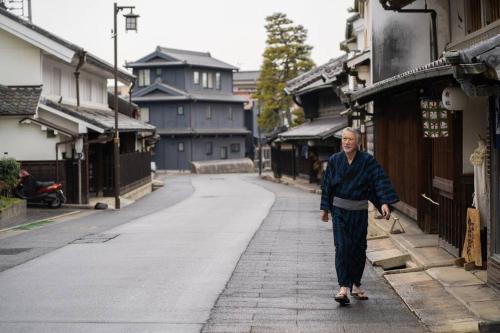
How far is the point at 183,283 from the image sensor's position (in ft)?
33.7

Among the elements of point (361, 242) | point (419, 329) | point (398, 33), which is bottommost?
point (419, 329)

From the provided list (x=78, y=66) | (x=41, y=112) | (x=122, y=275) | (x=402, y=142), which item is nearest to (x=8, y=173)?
(x=41, y=112)

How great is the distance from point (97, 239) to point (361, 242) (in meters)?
8.94

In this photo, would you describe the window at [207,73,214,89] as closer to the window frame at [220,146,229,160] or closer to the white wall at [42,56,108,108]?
the window frame at [220,146,229,160]

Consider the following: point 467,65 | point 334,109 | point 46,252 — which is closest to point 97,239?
point 46,252

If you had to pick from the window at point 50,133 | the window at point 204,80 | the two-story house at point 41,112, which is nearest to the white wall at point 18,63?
the two-story house at point 41,112

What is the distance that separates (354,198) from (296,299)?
151 centimetres

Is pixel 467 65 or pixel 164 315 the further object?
pixel 164 315

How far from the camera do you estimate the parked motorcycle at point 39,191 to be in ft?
81.8

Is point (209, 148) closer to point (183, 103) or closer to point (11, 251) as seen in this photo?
point (183, 103)

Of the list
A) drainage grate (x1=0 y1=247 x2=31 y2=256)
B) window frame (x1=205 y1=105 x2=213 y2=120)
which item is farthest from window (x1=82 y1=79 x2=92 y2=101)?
window frame (x1=205 y1=105 x2=213 y2=120)

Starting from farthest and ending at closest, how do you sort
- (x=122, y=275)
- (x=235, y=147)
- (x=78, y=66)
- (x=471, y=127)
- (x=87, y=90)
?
(x=235, y=147), (x=87, y=90), (x=78, y=66), (x=471, y=127), (x=122, y=275)

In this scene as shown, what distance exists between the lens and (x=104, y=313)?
830cm

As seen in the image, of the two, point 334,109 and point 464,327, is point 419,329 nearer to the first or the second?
point 464,327
